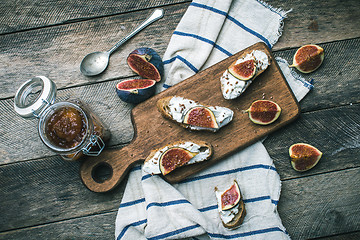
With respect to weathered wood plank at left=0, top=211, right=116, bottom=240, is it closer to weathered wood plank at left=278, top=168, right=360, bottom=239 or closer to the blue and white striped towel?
the blue and white striped towel

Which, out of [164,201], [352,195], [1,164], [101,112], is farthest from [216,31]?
[1,164]

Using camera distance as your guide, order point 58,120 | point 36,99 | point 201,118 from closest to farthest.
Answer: point 36,99 < point 58,120 < point 201,118

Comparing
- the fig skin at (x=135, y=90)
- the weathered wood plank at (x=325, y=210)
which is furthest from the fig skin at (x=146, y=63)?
the weathered wood plank at (x=325, y=210)

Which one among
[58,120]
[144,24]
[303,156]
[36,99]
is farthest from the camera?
[144,24]

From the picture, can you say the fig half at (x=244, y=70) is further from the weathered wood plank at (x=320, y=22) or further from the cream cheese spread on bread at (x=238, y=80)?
the weathered wood plank at (x=320, y=22)

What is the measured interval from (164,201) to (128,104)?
3.41 ft

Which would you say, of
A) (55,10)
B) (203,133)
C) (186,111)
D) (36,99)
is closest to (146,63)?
(186,111)

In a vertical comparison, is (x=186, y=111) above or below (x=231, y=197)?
above

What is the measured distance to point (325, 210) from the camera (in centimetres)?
273

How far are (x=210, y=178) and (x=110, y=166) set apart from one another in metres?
0.99

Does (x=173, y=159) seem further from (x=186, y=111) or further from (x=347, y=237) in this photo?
(x=347, y=237)

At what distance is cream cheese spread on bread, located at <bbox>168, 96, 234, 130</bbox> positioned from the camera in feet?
8.38

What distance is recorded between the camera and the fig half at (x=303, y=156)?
8.70 feet

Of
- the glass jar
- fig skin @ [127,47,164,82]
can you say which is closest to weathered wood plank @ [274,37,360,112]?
fig skin @ [127,47,164,82]
